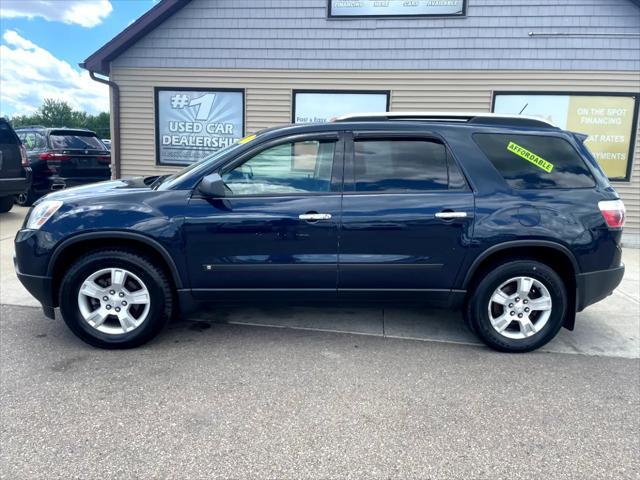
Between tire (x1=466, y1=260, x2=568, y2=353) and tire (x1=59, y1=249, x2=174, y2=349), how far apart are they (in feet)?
7.85

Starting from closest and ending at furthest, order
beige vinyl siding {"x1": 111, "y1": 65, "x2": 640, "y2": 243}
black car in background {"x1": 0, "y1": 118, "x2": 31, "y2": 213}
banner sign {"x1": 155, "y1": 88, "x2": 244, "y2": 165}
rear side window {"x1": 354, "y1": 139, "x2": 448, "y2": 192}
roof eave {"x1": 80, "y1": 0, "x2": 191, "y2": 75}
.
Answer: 1. rear side window {"x1": 354, "y1": 139, "x2": 448, "y2": 192}
2. beige vinyl siding {"x1": 111, "y1": 65, "x2": 640, "y2": 243}
3. roof eave {"x1": 80, "y1": 0, "x2": 191, "y2": 75}
4. black car in background {"x1": 0, "y1": 118, "x2": 31, "y2": 213}
5. banner sign {"x1": 155, "y1": 88, "x2": 244, "y2": 165}

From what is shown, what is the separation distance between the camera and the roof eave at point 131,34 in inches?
333

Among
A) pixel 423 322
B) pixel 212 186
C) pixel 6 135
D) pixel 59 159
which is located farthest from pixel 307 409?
pixel 59 159

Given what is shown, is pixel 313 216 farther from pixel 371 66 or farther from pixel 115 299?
pixel 371 66

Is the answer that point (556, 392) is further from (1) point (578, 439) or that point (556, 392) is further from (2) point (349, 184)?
(2) point (349, 184)

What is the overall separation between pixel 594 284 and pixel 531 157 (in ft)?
3.56

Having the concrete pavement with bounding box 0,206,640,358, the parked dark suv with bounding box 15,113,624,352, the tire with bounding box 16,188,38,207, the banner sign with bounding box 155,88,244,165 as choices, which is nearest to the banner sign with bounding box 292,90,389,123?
the banner sign with bounding box 155,88,244,165

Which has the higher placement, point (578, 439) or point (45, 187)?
point (45, 187)

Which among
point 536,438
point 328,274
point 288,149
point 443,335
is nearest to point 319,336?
point 328,274

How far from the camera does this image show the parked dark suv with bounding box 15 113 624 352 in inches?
139

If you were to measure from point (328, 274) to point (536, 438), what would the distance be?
1704 millimetres

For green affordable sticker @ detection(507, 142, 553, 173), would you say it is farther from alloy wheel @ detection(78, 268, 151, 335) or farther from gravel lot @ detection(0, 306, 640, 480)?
alloy wheel @ detection(78, 268, 151, 335)

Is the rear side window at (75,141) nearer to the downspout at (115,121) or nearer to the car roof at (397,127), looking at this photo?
the downspout at (115,121)

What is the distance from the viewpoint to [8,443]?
252cm
